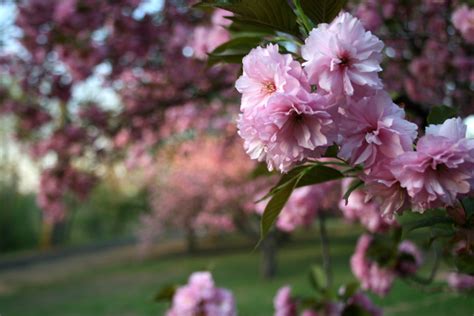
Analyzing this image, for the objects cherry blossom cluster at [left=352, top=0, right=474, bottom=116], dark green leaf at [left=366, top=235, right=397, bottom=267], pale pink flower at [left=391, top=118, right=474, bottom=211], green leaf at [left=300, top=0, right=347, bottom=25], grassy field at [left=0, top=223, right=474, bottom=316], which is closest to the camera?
pale pink flower at [left=391, top=118, right=474, bottom=211]

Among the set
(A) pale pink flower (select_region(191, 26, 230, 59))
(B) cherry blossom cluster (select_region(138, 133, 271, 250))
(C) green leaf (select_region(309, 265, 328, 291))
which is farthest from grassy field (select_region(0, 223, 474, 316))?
(C) green leaf (select_region(309, 265, 328, 291))

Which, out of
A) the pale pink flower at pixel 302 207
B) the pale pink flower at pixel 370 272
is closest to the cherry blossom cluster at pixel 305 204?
the pale pink flower at pixel 302 207

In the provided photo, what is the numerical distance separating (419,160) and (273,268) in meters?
7.74

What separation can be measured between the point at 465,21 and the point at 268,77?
111 centimetres

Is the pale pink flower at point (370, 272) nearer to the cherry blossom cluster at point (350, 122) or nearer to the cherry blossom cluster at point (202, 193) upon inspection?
the cherry blossom cluster at point (350, 122)

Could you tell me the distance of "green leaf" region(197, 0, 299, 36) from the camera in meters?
0.62

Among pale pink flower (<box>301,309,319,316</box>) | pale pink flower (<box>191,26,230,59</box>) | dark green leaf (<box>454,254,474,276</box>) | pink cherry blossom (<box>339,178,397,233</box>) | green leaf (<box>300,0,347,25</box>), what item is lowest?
pale pink flower (<box>301,309,319,316</box>)

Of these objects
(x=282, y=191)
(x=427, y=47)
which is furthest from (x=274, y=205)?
(x=427, y=47)

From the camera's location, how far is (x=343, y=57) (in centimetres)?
53

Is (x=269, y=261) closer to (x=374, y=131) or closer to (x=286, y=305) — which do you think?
(x=286, y=305)

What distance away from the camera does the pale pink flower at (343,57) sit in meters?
0.53

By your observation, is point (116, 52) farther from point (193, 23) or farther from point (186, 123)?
point (186, 123)

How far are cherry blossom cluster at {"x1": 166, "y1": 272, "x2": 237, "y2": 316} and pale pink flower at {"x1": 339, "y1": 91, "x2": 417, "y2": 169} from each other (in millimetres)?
1025

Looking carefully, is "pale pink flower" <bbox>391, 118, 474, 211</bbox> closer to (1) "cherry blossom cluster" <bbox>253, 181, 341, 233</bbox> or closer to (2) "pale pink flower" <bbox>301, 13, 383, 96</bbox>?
(2) "pale pink flower" <bbox>301, 13, 383, 96</bbox>
